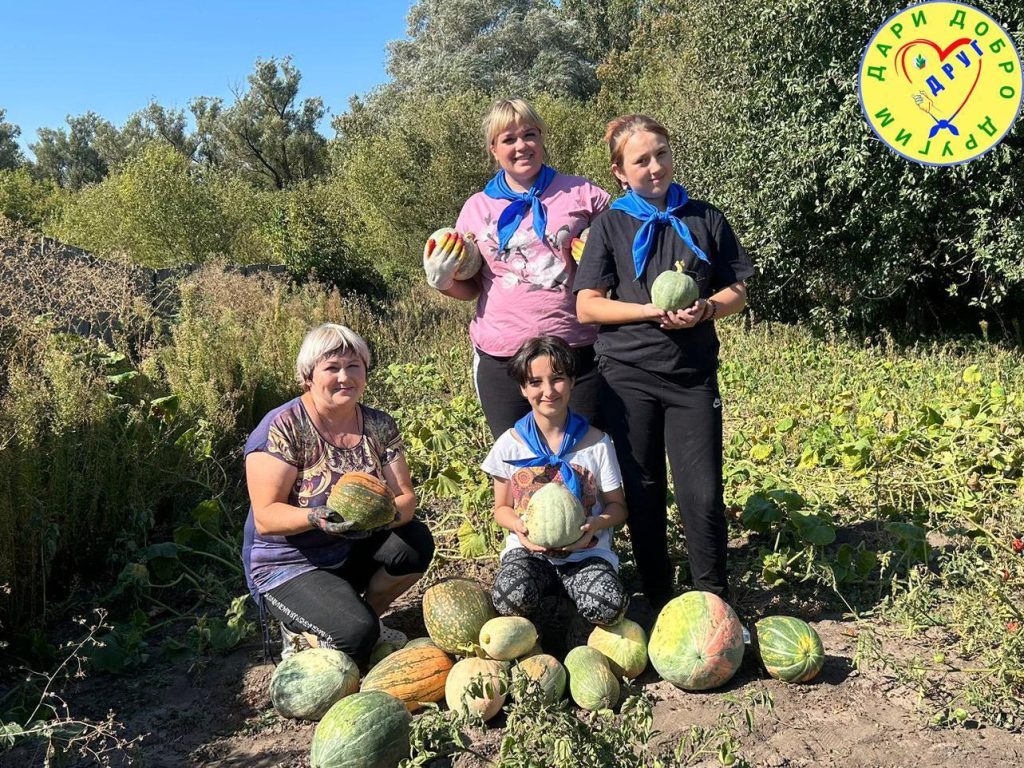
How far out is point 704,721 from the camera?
2.66 meters

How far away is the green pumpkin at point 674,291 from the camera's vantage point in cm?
294

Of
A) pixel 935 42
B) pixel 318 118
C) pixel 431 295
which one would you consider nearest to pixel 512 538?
pixel 935 42

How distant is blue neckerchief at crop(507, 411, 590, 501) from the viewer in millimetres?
3223

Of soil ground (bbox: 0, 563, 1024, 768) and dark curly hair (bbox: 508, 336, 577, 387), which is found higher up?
dark curly hair (bbox: 508, 336, 577, 387)

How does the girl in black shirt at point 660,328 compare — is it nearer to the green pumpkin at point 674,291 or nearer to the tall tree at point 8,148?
the green pumpkin at point 674,291

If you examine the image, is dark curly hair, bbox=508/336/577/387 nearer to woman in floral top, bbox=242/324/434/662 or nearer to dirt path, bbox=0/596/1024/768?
woman in floral top, bbox=242/324/434/662

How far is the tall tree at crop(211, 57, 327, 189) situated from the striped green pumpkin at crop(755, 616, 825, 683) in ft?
114

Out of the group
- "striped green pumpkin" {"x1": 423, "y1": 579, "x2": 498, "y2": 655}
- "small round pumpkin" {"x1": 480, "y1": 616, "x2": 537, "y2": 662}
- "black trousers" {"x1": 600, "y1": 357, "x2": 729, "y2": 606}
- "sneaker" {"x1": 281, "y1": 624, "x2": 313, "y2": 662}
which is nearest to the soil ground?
Result: "sneaker" {"x1": 281, "y1": 624, "x2": 313, "y2": 662}

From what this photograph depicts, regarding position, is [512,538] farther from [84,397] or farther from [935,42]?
[935,42]

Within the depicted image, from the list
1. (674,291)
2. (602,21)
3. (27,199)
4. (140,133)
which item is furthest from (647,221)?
(140,133)

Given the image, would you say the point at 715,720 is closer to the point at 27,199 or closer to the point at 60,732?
the point at 60,732

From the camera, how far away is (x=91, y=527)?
410cm

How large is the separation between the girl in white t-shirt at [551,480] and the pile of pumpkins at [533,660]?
5.6 inches

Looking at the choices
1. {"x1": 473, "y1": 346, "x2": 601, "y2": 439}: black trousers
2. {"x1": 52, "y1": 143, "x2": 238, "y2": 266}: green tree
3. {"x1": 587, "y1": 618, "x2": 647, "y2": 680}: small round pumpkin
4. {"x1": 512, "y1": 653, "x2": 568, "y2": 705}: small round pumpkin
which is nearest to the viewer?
{"x1": 512, "y1": 653, "x2": 568, "y2": 705}: small round pumpkin
